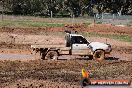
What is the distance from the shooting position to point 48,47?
24.6 meters

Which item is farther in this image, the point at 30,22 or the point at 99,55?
the point at 30,22

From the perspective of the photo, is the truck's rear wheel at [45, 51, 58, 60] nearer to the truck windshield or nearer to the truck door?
the truck door

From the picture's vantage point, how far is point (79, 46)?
2481cm

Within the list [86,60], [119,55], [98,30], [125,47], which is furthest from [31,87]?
[98,30]

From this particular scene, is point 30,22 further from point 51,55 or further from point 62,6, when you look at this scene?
point 62,6

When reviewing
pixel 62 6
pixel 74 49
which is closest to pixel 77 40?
pixel 74 49

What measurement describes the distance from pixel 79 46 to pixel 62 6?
70818mm

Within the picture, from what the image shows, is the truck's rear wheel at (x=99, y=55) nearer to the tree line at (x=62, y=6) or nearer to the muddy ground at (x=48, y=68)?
the muddy ground at (x=48, y=68)

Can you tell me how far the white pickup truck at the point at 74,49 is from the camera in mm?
24578

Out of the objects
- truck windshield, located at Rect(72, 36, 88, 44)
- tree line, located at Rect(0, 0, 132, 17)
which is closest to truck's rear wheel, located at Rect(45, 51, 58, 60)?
truck windshield, located at Rect(72, 36, 88, 44)

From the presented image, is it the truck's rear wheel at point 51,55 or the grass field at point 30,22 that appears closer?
the truck's rear wheel at point 51,55

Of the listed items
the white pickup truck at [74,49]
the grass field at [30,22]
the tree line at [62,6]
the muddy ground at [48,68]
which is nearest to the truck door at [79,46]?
the white pickup truck at [74,49]

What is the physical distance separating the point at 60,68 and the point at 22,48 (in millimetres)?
10103

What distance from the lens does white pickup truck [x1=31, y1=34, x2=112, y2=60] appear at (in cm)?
2458
